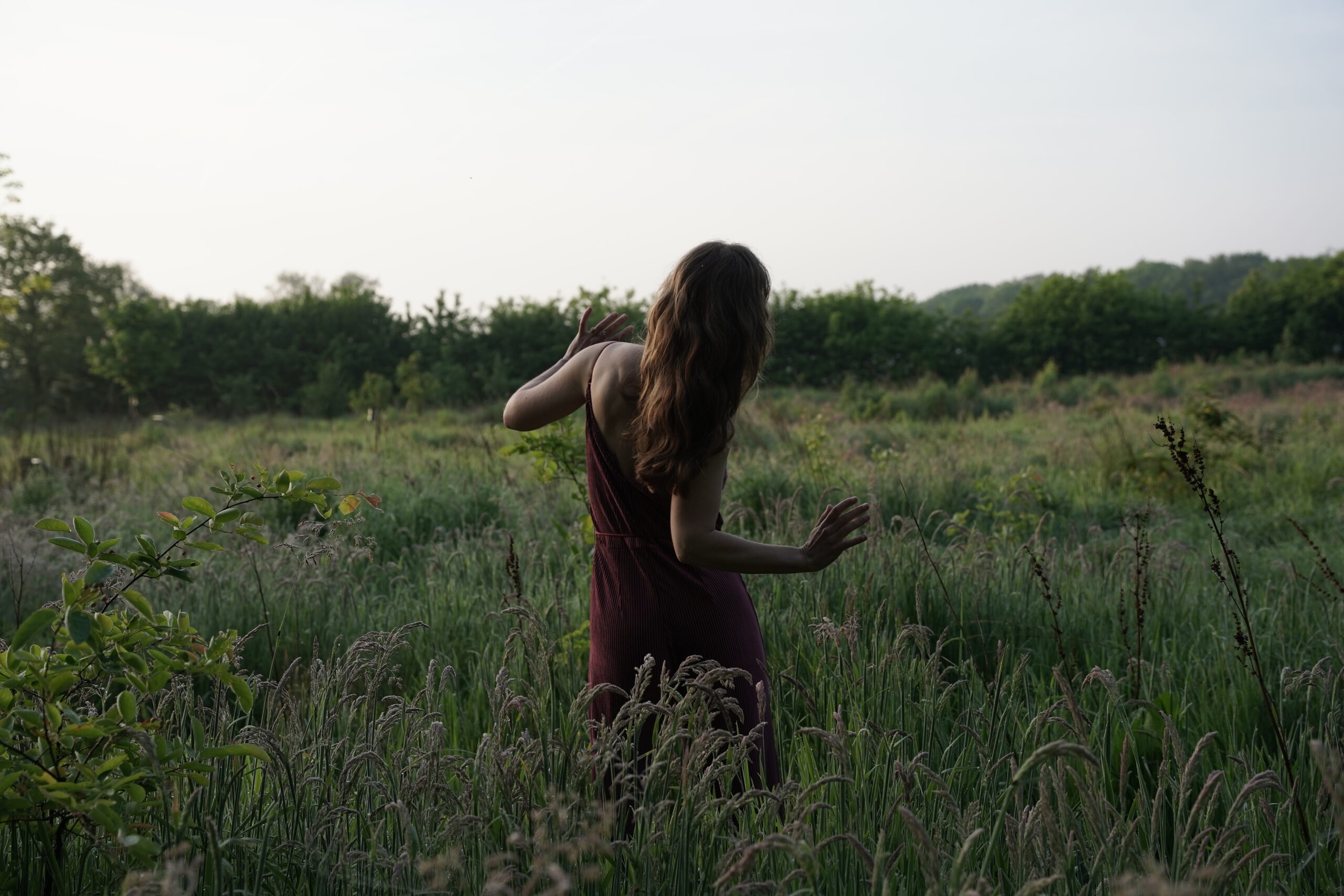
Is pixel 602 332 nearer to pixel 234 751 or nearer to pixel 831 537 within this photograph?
pixel 831 537

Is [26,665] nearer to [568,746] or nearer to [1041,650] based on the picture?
[568,746]

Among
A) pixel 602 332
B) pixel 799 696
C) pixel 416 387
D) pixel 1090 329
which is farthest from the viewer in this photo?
pixel 1090 329

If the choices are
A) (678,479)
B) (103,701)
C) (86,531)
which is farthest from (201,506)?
(678,479)

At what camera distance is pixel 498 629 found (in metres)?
4.16

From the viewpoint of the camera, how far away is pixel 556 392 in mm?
2648

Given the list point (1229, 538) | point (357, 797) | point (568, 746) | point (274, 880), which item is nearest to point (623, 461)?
point (568, 746)

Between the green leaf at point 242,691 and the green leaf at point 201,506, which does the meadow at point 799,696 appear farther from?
the green leaf at point 201,506

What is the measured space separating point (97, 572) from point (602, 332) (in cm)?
171

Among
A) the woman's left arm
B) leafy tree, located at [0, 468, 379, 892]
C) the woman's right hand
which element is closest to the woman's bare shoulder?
the woman's left arm

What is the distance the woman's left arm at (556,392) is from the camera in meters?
2.61

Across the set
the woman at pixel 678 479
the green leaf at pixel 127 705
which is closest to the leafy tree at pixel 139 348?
the woman at pixel 678 479

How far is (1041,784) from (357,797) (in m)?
1.38

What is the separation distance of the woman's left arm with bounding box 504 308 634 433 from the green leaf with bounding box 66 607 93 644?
1.21 m

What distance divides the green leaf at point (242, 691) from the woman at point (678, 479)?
1.07 m
